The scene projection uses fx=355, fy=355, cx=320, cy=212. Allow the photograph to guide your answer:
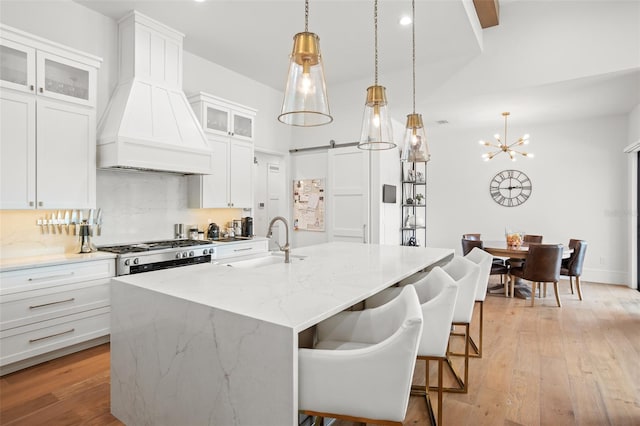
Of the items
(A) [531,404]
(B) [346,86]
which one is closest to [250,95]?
(B) [346,86]

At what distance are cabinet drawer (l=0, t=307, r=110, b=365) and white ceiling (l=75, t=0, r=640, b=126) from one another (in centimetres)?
289

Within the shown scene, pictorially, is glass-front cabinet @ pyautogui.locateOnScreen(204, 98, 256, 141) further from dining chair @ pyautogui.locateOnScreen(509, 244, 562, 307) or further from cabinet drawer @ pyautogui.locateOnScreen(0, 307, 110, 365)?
dining chair @ pyautogui.locateOnScreen(509, 244, 562, 307)

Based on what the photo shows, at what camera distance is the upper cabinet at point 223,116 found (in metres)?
4.23

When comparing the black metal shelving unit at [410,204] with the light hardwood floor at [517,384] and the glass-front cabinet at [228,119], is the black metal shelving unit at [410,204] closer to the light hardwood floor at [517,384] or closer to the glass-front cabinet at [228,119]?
the light hardwood floor at [517,384]

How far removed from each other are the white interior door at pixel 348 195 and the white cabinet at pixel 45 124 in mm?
3290

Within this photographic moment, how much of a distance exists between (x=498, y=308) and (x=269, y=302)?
13.0ft

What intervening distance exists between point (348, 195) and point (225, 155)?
1.96 metres

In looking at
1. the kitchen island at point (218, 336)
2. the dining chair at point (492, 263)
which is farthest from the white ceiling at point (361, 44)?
the kitchen island at point (218, 336)

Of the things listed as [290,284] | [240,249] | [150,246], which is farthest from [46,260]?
[290,284]

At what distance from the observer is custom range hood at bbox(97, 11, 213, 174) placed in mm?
3270

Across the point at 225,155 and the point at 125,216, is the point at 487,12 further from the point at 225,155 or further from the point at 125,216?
the point at 125,216

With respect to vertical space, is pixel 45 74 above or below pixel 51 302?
above

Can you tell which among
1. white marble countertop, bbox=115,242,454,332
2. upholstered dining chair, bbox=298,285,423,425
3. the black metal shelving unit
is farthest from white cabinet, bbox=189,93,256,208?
upholstered dining chair, bbox=298,285,423,425

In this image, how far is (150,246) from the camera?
3.56 meters
